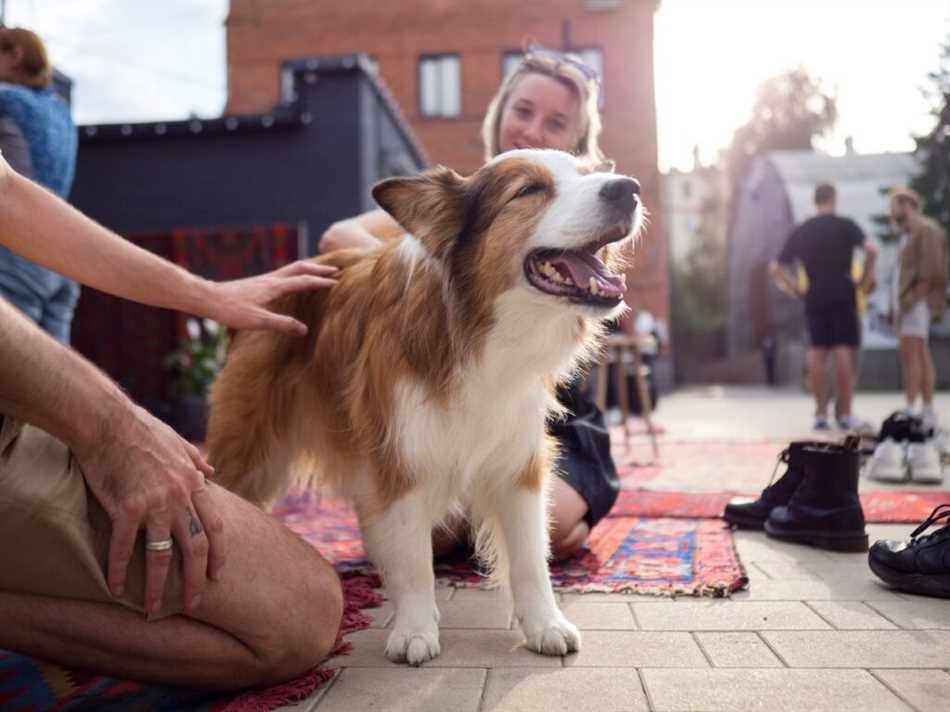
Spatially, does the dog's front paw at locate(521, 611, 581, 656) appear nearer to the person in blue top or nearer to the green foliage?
the person in blue top

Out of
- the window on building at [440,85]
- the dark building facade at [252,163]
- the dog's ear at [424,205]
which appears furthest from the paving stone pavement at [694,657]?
the window on building at [440,85]

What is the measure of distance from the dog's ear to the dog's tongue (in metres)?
0.34

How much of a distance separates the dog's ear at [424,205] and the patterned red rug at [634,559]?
4.20ft

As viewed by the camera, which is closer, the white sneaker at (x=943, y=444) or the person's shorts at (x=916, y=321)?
the white sneaker at (x=943, y=444)

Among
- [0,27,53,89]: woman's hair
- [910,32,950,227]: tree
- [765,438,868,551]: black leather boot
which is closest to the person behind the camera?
[765,438,868,551]: black leather boot

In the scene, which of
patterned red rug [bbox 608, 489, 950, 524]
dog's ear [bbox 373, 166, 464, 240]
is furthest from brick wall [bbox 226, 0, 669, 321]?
dog's ear [bbox 373, 166, 464, 240]

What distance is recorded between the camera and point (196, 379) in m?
8.36

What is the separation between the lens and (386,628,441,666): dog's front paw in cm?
211

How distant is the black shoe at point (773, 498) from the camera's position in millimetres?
3555

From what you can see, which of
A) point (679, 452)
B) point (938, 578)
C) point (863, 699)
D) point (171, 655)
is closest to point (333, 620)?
point (171, 655)

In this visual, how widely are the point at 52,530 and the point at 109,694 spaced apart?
0.55 m

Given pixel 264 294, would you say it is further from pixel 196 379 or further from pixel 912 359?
pixel 912 359

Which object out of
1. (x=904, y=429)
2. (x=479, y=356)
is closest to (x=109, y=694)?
(x=479, y=356)

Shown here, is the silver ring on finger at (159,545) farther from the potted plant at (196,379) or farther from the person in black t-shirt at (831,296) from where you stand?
the person in black t-shirt at (831,296)
